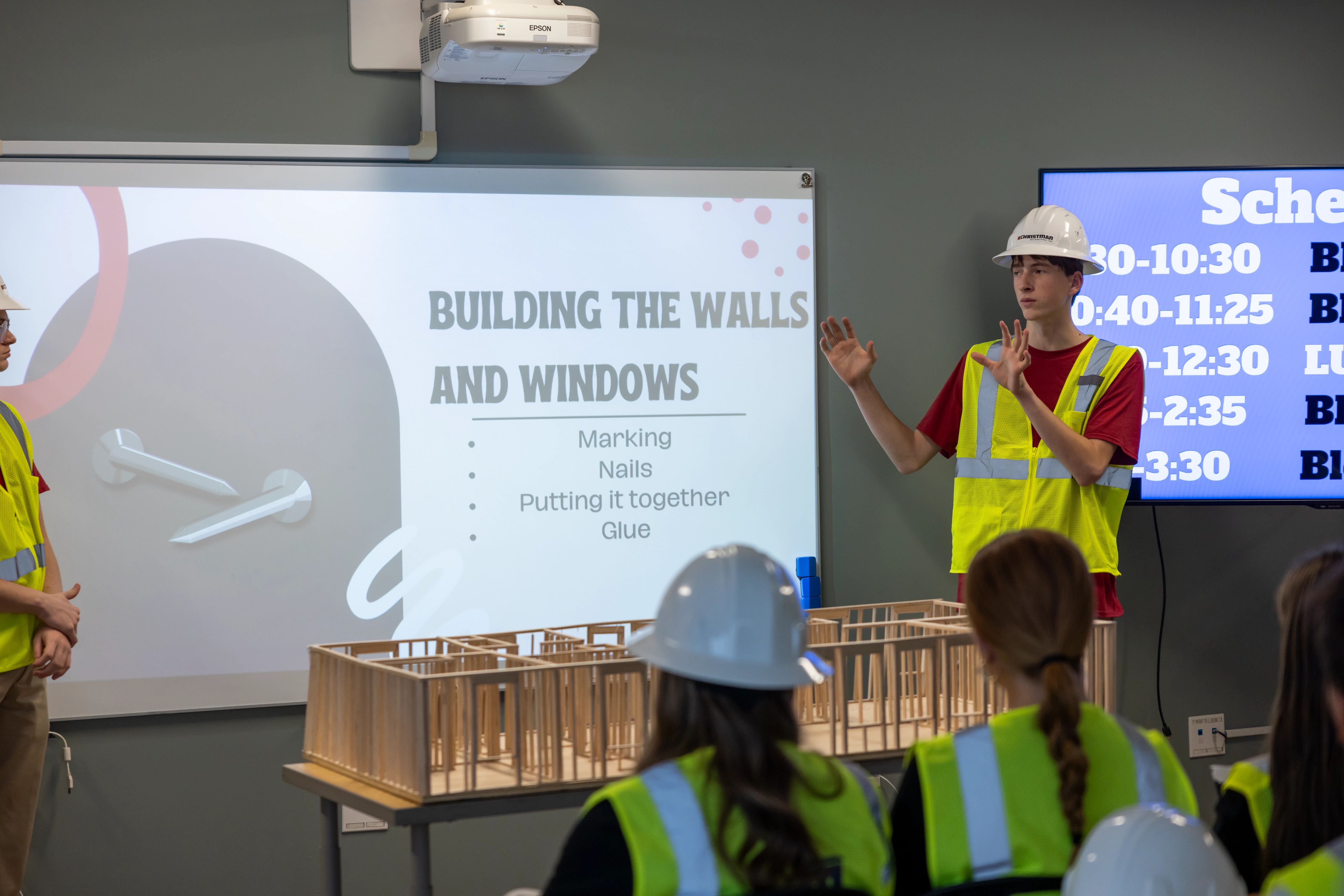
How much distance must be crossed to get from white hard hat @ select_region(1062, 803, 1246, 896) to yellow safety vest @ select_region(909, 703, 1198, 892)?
0.39 meters

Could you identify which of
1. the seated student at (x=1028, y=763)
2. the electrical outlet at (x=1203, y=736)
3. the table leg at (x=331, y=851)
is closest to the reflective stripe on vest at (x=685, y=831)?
the seated student at (x=1028, y=763)

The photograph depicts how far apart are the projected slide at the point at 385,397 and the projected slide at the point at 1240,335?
1002 mm

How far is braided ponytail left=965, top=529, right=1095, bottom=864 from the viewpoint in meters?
1.51

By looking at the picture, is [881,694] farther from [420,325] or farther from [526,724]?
[420,325]

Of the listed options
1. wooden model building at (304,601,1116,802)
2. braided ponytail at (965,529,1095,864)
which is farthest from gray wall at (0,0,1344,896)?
braided ponytail at (965,529,1095,864)

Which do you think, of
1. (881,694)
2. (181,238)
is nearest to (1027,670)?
(881,694)

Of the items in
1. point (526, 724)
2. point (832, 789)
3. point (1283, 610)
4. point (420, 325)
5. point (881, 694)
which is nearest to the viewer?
point (832, 789)

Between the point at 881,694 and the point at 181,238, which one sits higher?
the point at 181,238

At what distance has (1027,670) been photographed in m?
1.52

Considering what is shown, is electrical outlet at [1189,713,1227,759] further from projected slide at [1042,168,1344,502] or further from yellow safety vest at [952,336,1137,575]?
yellow safety vest at [952,336,1137,575]

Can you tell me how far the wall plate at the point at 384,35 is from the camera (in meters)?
3.45

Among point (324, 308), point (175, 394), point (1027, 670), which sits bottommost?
point (1027, 670)

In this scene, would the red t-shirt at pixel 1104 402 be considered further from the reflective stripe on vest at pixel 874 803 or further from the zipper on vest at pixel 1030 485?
the reflective stripe on vest at pixel 874 803

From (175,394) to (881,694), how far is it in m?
2.14
